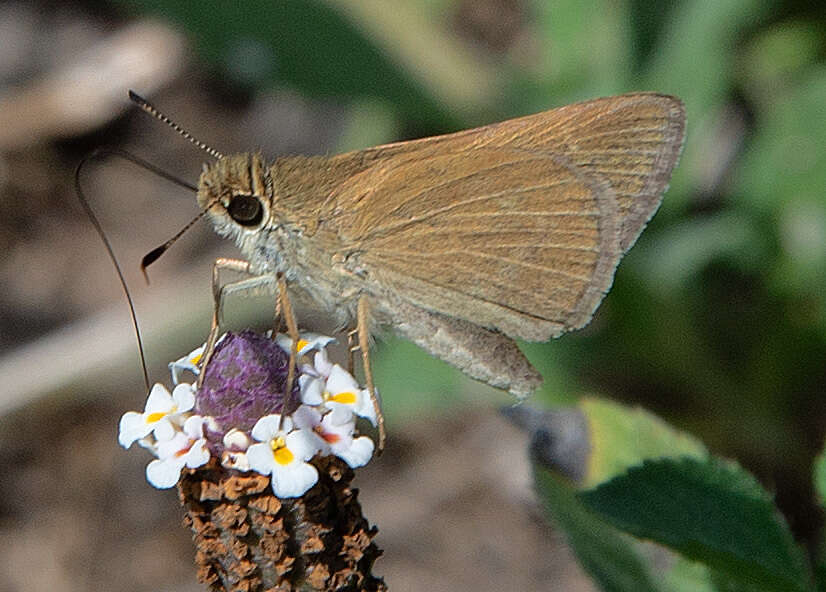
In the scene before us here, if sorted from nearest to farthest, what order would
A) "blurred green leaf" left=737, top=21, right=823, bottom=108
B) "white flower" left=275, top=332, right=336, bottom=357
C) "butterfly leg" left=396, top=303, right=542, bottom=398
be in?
1. "white flower" left=275, top=332, right=336, bottom=357
2. "butterfly leg" left=396, top=303, right=542, bottom=398
3. "blurred green leaf" left=737, top=21, right=823, bottom=108

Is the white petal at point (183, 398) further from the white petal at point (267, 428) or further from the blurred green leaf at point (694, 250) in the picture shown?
the blurred green leaf at point (694, 250)

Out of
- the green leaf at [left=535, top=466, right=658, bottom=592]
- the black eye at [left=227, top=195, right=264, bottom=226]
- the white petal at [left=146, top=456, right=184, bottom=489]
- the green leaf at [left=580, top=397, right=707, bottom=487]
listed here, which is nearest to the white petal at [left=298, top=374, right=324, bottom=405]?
the white petal at [left=146, top=456, right=184, bottom=489]

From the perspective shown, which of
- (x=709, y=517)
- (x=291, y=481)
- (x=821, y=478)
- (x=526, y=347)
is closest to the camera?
(x=291, y=481)

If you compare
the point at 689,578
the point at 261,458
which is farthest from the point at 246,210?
the point at 689,578

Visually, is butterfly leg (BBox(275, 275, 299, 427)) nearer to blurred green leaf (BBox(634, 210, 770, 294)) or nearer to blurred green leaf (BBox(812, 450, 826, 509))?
blurred green leaf (BBox(812, 450, 826, 509))

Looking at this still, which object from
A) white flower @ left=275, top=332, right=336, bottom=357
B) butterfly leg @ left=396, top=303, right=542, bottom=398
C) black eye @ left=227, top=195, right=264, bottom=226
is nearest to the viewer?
white flower @ left=275, top=332, right=336, bottom=357

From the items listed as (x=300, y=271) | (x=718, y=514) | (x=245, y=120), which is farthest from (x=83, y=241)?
(x=718, y=514)

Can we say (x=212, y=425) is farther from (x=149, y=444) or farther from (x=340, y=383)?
(x=340, y=383)
